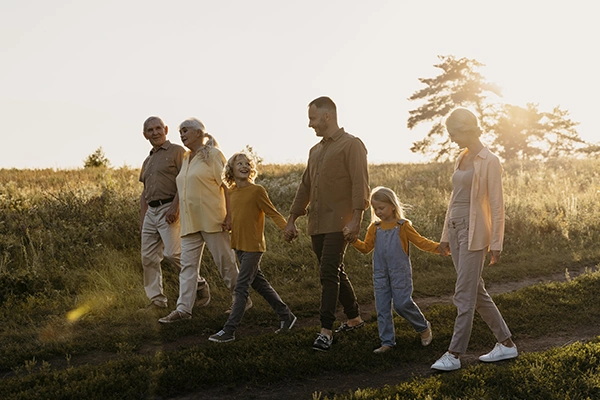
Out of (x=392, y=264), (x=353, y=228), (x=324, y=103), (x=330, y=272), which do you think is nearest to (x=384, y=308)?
(x=392, y=264)

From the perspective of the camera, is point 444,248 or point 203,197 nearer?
point 444,248

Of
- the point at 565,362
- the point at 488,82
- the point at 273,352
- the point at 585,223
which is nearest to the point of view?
the point at 565,362

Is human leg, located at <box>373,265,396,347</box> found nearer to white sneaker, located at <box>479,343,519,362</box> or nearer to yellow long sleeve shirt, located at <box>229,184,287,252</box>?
white sneaker, located at <box>479,343,519,362</box>

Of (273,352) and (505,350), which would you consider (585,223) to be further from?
(273,352)

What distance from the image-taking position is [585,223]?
15008 millimetres

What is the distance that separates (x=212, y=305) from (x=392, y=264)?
3368 mm

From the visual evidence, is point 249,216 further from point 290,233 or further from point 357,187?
point 357,187

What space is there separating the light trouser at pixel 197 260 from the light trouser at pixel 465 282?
117 inches

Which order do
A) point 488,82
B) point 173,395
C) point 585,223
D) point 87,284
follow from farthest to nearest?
point 488,82 < point 585,223 < point 87,284 < point 173,395

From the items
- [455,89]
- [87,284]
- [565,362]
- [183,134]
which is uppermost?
[455,89]

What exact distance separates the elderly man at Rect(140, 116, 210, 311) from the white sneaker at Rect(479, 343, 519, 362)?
4.20 metres

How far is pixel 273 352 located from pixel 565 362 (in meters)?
2.80

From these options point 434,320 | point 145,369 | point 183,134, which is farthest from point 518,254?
point 145,369

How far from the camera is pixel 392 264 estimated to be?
664 centimetres
